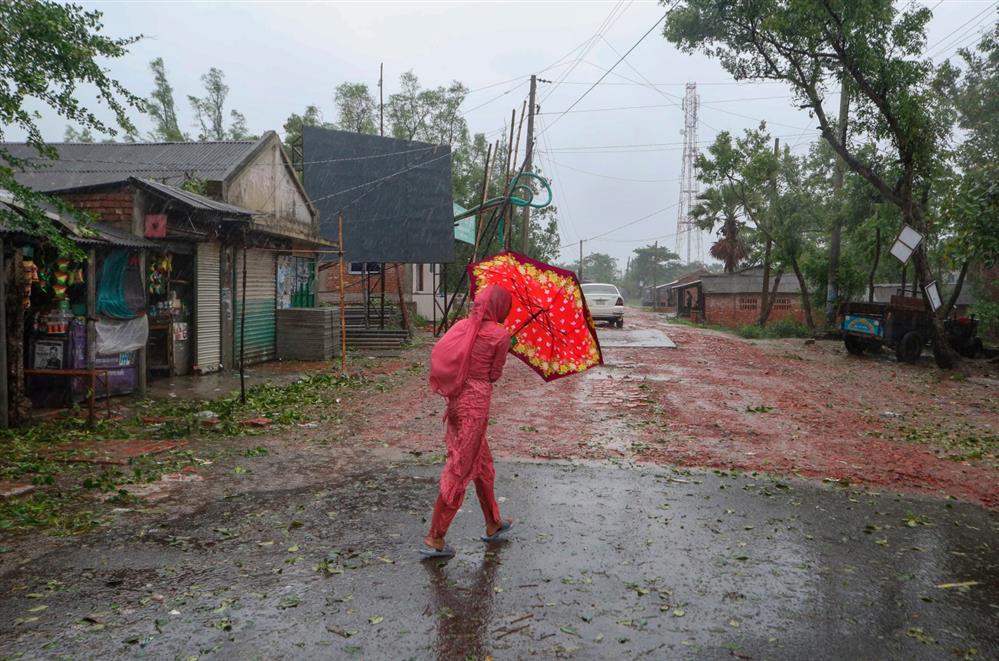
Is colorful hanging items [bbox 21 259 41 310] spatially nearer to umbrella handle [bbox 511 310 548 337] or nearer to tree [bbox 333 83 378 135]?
umbrella handle [bbox 511 310 548 337]

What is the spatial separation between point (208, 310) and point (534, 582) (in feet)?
36.7

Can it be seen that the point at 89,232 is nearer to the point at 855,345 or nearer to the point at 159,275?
the point at 159,275

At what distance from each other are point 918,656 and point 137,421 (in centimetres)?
874

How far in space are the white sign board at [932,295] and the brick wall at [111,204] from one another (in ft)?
54.8

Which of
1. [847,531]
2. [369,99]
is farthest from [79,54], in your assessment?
[369,99]

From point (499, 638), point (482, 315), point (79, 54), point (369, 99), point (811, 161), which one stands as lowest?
point (499, 638)

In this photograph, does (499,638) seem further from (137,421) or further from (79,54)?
(137,421)

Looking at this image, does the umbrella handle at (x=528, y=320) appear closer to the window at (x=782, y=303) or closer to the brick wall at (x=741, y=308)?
the brick wall at (x=741, y=308)

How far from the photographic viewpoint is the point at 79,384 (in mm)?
10070

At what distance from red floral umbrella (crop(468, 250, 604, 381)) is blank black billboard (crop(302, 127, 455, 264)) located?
1768 centimetres

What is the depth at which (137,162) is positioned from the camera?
1648 centimetres

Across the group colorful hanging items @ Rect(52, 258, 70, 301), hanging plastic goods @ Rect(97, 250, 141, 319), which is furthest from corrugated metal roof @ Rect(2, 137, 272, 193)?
colorful hanging items @ Rect(52, 258, 70, 301)

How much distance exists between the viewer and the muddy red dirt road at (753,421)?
7.59 meters

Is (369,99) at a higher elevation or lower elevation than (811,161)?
higher
